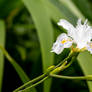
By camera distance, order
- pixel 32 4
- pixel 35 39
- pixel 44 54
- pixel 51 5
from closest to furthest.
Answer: pixel 44 54 → pixel 32 4 → pixel 51 5 → pixel 35 39

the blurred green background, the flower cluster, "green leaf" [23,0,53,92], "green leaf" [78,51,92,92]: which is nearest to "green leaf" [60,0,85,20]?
the blurred green background

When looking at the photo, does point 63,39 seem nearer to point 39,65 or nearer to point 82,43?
point 82,43

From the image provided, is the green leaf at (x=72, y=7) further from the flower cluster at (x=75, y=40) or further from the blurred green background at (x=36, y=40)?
the flower cluster at (x=75, y=40)

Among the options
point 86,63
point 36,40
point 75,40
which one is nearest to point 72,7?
point 36,40

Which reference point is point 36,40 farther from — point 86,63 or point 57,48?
point 57,48

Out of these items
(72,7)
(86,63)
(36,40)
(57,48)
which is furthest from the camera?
(36,40)

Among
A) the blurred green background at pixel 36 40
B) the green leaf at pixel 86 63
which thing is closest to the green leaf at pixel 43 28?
the blurred green background at pixel 36 40

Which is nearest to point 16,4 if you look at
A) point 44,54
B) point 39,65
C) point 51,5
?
point 51,5
